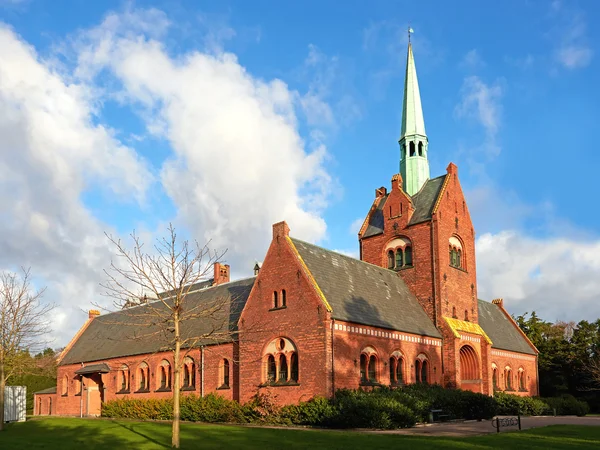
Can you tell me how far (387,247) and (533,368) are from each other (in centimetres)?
2113

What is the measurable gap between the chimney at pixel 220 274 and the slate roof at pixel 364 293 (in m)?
19.4

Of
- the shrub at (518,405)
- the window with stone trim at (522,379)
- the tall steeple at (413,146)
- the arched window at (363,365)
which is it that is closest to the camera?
the arched window at (363,365)

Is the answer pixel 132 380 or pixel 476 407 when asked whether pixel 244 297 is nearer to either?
pixel 132 380

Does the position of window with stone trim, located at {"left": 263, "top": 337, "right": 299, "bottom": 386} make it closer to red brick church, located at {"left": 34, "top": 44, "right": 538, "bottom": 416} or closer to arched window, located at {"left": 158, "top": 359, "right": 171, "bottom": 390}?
red brick church, located at {"left": 34, "top": 44, "right": 538, "bottom": 416}

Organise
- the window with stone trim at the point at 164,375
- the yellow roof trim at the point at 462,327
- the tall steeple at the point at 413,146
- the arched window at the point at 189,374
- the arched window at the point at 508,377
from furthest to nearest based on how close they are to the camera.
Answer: the arched window at the point at 508,377
the tall steeple at the point at 413,146
the window with stone trim at the point at 164,375
the arched window at the point at 189,374
the yellow roof trim at the point at 462,327

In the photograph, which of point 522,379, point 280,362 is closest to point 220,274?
point 280,362

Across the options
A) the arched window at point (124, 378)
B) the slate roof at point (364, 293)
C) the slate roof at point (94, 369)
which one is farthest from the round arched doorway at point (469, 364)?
the slate roof at point (94, 369)

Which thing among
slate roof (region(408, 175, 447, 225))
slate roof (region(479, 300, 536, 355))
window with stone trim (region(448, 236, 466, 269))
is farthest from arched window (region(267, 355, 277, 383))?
slate roof (region(479, 300, 536, 355))

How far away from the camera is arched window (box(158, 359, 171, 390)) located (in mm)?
44688

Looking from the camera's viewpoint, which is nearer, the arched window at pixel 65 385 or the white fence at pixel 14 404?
the white fence at pixel 14 404

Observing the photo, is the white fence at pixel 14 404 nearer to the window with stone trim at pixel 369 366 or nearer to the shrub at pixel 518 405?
the window with stone trim at pixel 369 366

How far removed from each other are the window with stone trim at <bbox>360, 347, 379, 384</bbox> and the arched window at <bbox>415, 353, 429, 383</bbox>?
4.05 m

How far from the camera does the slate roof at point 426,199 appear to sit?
43.9m

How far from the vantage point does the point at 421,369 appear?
3909 cm
